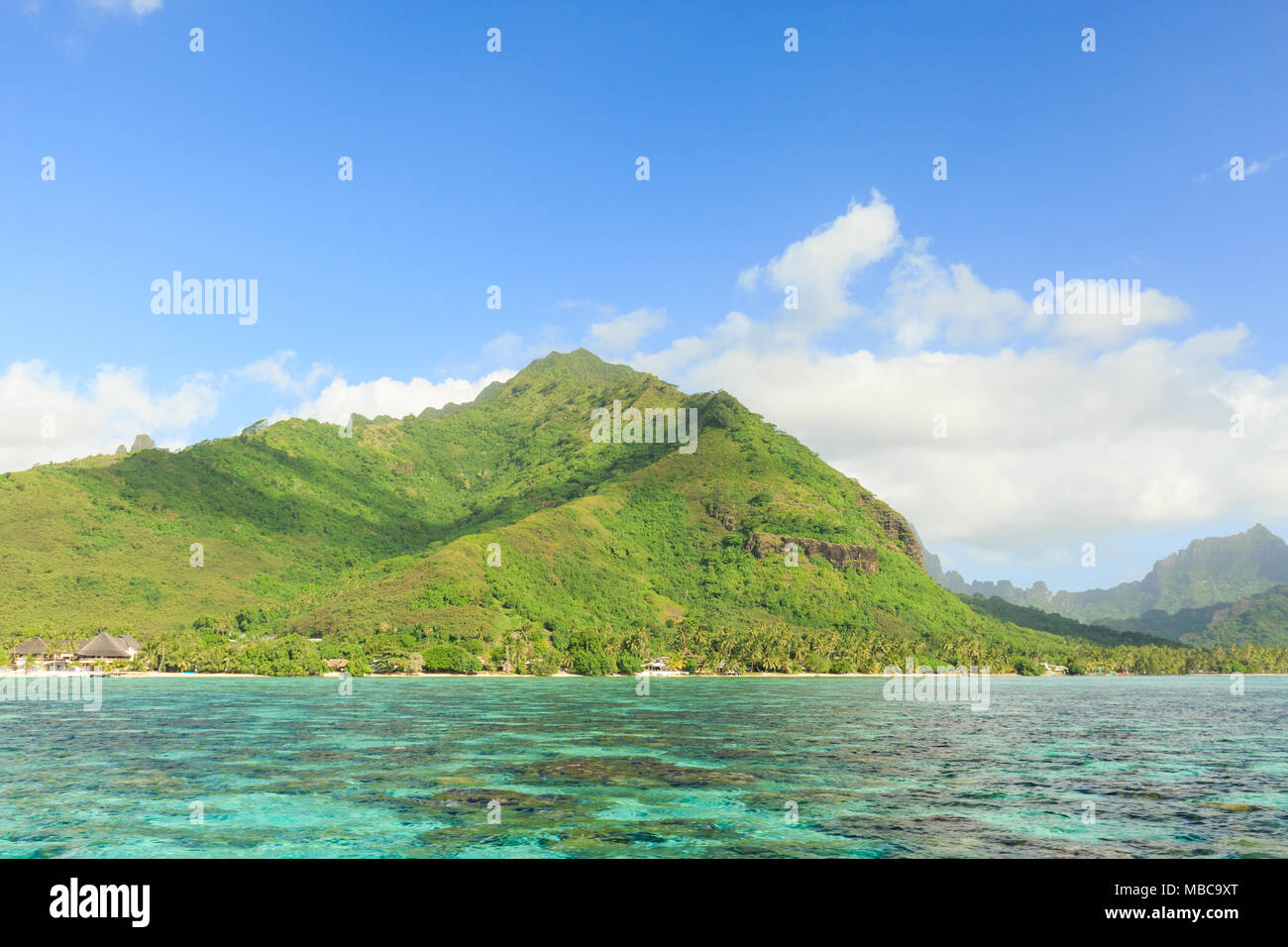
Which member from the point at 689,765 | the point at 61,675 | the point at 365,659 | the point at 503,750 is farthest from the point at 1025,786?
the point at 61,675

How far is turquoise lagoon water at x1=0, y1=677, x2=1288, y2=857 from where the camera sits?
2972cm

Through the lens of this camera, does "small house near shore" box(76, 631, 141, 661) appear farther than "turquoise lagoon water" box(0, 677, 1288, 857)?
Yes

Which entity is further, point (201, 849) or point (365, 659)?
A: point (365, 659)

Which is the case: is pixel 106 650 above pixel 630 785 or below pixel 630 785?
below

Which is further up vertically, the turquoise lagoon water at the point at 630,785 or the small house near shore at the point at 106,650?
the turquoise lagoon water at the point at 630,785

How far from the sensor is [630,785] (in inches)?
1666

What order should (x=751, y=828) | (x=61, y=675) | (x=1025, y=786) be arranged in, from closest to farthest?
(x=751, y=828), (x=1025, y=786), (x=61, y=675)

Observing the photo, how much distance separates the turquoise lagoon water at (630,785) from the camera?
29719mm

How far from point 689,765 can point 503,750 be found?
46.3 feet

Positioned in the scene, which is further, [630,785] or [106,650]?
[106,650]

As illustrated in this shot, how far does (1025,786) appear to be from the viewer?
4312cm

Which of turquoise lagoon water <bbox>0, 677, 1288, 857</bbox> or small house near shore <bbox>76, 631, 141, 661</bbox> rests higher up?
turquoise lagoon water <bbox>0, 677, 1288, 857</bbox>
